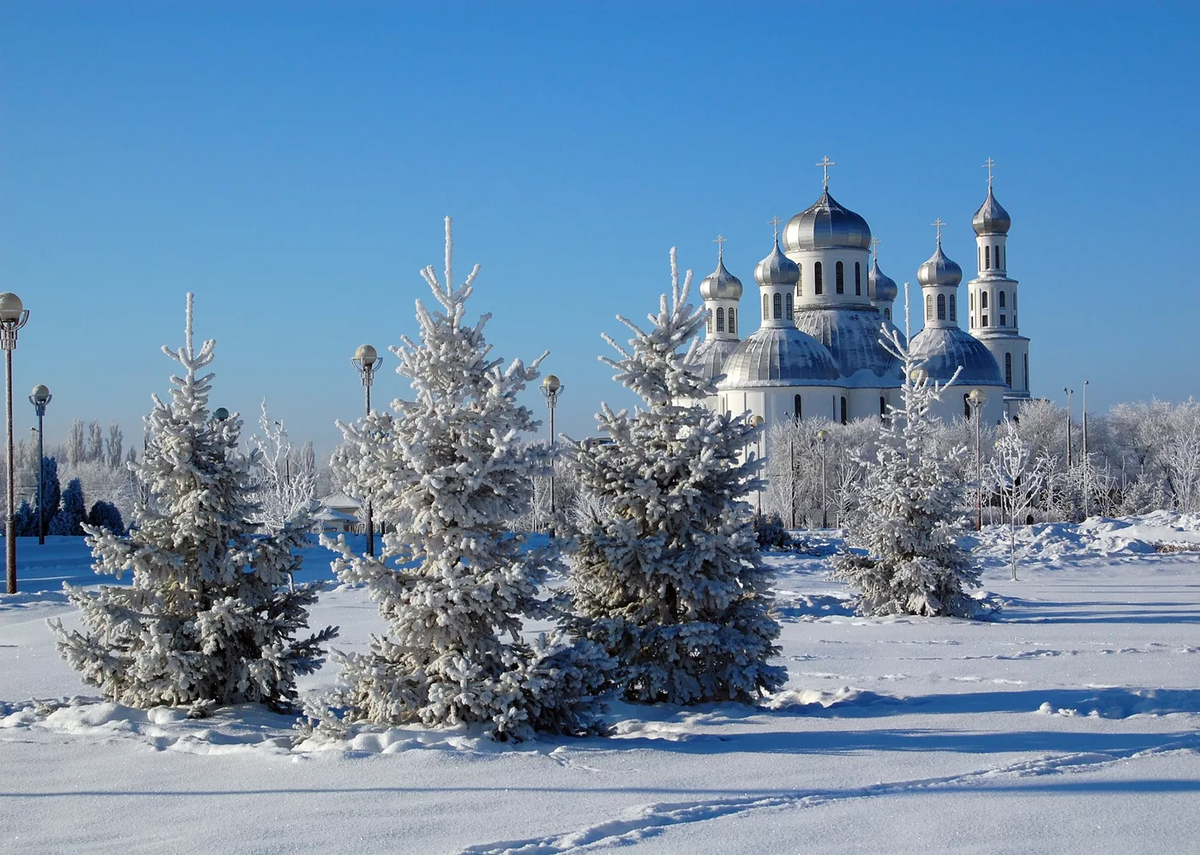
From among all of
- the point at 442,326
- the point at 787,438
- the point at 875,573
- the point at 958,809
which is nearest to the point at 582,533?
the point at 442,326

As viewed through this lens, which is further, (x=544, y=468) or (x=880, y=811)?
(x=544, y=468)

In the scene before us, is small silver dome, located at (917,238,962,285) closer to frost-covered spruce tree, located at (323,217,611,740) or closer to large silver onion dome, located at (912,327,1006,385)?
large silver onion dome, located at (912,327,1006,385)

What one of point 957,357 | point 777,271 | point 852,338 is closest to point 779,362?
point 777,271

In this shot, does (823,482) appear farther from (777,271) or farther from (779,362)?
(777,271)

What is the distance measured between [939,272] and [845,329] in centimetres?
717

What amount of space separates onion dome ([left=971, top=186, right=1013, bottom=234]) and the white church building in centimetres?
6

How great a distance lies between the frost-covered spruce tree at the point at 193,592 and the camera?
8773 millimetres

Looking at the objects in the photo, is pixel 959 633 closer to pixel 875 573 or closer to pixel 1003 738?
pixel 875 573

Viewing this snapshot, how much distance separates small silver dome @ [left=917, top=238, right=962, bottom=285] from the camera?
67.8m

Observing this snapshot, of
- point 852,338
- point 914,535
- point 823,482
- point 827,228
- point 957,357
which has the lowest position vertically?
point 914,535

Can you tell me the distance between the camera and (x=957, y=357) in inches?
2447

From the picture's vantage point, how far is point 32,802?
6.62m

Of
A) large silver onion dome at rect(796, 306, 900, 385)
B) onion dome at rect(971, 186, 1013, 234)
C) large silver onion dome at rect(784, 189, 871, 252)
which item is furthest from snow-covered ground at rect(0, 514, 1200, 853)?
onion dome at rect(971, 186, 1013, 234)

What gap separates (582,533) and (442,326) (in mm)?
1923
